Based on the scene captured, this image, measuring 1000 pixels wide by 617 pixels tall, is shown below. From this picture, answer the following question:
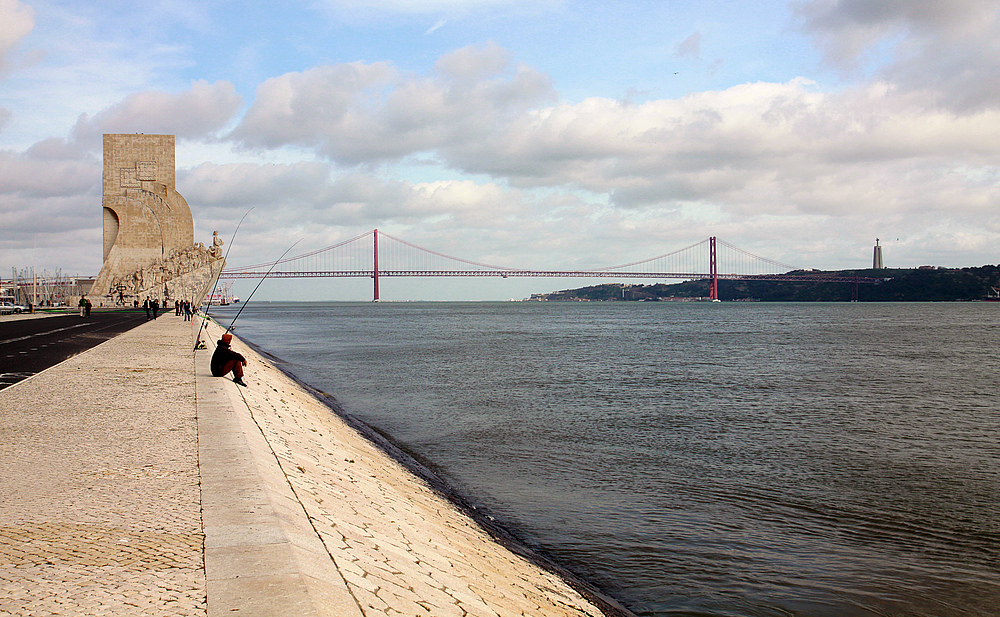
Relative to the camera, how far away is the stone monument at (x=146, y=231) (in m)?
49.4

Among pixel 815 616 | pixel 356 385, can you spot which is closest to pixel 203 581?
pixel 815 616

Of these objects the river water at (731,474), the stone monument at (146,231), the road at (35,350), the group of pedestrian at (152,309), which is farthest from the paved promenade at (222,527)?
the stone monument at (146,231)

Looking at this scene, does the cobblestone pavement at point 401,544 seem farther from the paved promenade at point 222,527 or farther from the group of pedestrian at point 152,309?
the group of pedestrian at point 152,309

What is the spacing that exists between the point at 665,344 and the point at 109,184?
41.0 m

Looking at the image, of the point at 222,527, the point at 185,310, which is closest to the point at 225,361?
the point at 222,527

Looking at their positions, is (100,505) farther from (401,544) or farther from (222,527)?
(401,544)

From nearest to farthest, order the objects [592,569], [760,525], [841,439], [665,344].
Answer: [592,569], [760,525], [841,439], [665,344]

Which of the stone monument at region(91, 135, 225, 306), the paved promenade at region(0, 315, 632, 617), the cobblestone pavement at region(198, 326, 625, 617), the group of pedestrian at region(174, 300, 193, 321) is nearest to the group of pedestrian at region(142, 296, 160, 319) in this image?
the group of pedestrian at region(174, 300, 193, 321)

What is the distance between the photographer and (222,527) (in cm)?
313

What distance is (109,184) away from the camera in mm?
50250

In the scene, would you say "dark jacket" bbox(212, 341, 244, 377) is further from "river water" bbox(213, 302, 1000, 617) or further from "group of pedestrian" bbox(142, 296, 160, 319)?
"group of pedestrian" bbox(142, 296, 160, 319)

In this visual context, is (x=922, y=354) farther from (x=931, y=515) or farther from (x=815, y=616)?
(x=815, y=616)

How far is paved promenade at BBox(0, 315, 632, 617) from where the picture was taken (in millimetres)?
2525

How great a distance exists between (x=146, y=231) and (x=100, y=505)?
52132 millimetres
